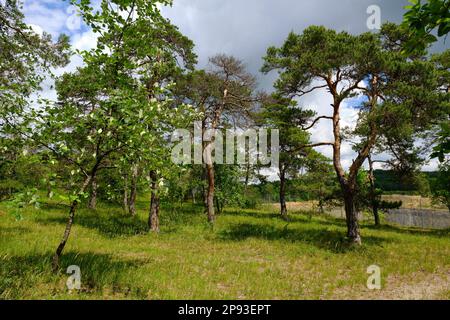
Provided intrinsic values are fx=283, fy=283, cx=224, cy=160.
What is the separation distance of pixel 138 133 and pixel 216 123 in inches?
595

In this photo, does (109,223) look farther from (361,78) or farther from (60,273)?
(361,78)

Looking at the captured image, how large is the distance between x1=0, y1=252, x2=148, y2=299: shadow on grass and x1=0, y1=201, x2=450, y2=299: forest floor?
0.08 ft

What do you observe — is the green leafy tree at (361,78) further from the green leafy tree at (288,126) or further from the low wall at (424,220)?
the low wall at (424,220)

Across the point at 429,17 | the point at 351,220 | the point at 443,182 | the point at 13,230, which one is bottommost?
the point at 13,230

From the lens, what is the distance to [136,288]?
722cm

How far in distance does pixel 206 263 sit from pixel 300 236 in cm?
842

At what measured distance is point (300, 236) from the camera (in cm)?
1753

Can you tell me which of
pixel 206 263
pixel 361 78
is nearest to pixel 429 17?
pixel 206 263

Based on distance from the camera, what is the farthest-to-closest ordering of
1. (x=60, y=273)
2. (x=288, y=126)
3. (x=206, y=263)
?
(x=288, y=126), (x=206, y=263), (x=60, y=273)

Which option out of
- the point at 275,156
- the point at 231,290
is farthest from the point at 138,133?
the point at 275,156

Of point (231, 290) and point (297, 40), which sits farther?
point (297, 40)

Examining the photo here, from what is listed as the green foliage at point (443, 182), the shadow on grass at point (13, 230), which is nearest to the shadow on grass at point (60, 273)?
the shadow on grass at point (13, 230)

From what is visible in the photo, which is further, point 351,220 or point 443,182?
point 351,220

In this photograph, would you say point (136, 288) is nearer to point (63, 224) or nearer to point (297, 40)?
point (63, 224)
